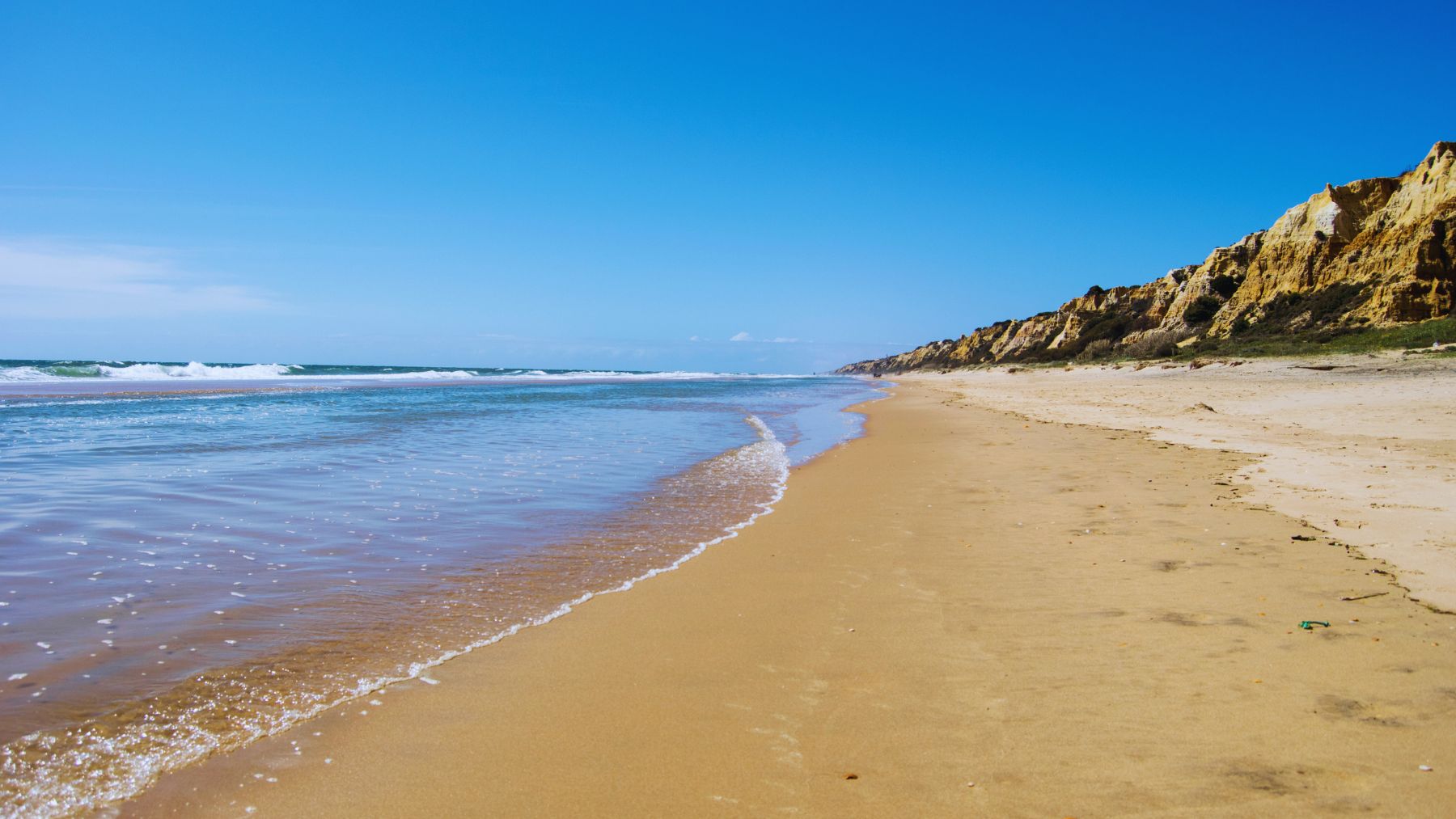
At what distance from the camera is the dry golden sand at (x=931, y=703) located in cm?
261

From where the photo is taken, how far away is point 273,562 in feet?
18.8

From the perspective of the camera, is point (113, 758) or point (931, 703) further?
point (931, 703)

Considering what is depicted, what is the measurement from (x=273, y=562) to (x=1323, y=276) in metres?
49.3

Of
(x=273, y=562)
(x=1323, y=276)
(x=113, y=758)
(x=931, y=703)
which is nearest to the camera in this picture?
(x=113, y=758)

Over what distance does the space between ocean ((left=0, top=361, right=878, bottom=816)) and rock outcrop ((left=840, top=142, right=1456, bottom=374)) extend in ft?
107

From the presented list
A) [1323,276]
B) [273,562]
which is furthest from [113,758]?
[1323,276]

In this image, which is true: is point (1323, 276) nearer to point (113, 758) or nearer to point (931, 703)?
point (931, 703)

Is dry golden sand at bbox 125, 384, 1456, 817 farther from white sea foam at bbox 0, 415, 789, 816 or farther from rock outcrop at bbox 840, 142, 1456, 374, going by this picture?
rock outcrop at bbox 840, 142, 1456, 374

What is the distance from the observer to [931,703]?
330cm

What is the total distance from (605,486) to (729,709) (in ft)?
21.5

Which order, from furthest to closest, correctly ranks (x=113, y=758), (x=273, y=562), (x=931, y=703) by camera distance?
1. (x=273, y=562)
2. (x=931, y=703)
3. (x=113, y=758)

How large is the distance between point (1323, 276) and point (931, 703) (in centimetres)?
4804

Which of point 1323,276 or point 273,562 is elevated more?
point 1323,276

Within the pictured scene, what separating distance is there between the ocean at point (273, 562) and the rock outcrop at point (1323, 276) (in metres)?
32.7
